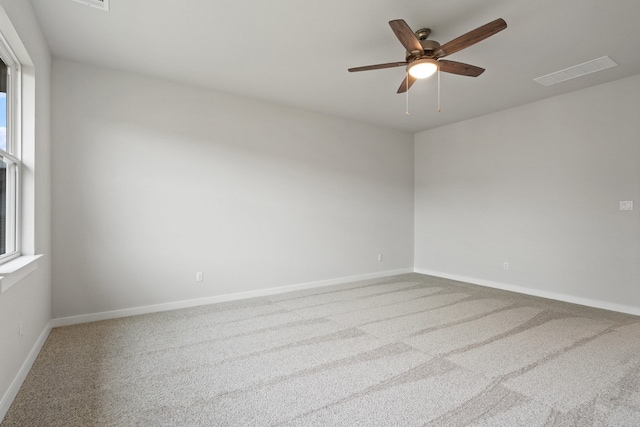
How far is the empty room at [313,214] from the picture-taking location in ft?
6.67

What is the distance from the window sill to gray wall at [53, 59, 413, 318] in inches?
41.5

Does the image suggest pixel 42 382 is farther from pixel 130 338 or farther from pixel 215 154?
pixel 215 154

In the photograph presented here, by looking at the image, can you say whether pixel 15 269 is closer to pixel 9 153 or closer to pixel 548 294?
pixel 9 153

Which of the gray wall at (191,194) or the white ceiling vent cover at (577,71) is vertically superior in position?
the white ceiling vent cover at (577,71)

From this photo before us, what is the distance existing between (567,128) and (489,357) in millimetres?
3347

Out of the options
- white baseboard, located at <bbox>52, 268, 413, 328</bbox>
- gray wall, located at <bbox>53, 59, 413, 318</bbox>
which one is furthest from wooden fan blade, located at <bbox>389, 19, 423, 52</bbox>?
white baseboard, located at <bbox>52, 268, 413, 328</bbox>

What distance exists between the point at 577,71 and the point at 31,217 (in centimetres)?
530

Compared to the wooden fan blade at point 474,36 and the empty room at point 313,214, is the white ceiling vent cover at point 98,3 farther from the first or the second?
the wooden fan blade at point 474,36

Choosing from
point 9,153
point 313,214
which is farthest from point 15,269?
point 313,214

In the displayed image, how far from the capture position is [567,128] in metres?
4.11

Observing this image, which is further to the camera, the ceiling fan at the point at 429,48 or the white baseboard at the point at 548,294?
the white baseboard at the point at 548,294

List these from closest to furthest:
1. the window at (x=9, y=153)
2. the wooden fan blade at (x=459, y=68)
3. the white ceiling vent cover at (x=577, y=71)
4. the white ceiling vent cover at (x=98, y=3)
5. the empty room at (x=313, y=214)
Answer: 1. the empty room at (x=313, y=214)
2. the window at (x=9, y=153)
3. the white ceiling vent cover at (x=98, y=3)
4. the wooden fan blade at (x=459, y=68)
5. the white ceiling vent cover at (x=577, y=71)

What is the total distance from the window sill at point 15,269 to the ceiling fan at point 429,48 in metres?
2.72

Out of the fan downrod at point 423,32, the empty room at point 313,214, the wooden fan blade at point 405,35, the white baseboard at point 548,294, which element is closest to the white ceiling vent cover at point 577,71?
the empty room at point 313,214
